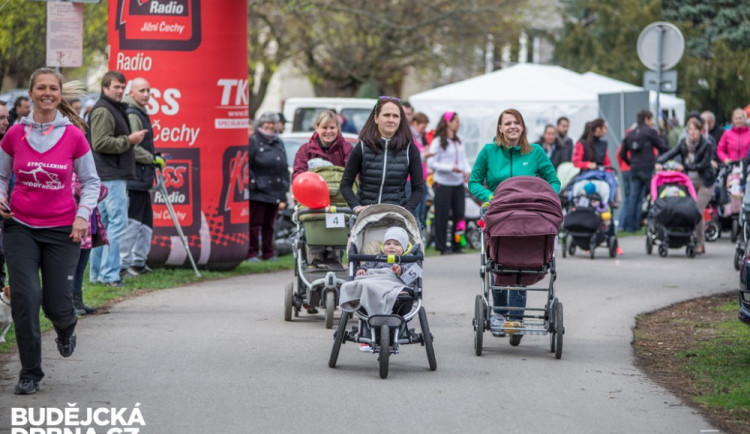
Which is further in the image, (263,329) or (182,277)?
(182,277)

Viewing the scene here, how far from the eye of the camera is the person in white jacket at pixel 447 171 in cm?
1842

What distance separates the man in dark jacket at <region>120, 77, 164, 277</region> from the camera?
1381 centimetres

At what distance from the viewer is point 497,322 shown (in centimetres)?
1016

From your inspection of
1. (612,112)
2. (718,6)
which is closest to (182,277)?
Result: (612,112)

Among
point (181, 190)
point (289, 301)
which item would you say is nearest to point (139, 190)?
point (181, 190)

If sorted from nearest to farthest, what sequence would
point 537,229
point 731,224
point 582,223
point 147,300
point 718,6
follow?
point 537,229
point 147,300
point 582,223
point 731,224
point 718,6

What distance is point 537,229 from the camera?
9.72 metres

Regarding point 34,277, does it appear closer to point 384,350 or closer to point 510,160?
point 384,350

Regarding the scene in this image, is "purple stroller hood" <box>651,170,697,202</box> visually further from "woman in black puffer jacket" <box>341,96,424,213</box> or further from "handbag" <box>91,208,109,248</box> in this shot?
"handbag" <box>91,208,109,248</box>

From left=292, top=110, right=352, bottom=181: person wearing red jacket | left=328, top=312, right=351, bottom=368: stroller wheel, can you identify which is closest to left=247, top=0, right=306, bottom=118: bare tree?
left=292, top=110, right=352, bottom=181: person wearing red jacket

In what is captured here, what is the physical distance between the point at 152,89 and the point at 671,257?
8381 mm

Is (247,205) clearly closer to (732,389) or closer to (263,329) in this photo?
(263,329)

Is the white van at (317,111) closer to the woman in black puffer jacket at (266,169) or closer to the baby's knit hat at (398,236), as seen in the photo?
the woman in black puffer jacket at (266,169)

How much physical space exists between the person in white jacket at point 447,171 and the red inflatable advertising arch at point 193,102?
11.7 ft
